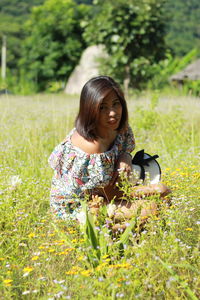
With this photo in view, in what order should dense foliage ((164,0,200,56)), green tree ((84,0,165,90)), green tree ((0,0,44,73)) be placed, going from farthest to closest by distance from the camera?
green tree ((0,0,44,73))
dense foliage ((164,0,200,56))
green tree ((84,0,165,90))

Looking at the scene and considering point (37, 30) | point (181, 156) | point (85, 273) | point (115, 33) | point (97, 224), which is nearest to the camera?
point (85, 273)

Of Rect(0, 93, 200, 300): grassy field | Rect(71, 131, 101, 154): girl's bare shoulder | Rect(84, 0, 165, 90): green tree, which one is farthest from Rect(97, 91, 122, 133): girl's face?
Rect(84, 0, 165, 90): green tree

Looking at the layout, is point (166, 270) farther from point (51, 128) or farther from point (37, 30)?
point (37, 30)

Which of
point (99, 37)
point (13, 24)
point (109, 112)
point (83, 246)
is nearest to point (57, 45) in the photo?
point (99, 37)

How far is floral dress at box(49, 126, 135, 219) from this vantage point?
2.73m

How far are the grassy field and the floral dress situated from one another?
0.13m

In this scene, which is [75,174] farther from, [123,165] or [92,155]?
[123,165]

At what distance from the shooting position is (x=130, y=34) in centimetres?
1043

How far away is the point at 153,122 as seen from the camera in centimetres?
582

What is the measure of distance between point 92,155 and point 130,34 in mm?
8234

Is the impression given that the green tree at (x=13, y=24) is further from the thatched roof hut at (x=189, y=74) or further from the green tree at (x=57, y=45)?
the thatched roof hut at (x=189, y=74)

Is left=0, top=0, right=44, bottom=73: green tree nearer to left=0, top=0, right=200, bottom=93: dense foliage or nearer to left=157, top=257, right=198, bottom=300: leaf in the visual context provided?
left=0, top=0, right=200, bottom=93: dense foliage

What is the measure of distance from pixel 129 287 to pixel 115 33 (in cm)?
924

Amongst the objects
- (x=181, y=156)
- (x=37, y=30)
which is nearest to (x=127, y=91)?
(x=181, y=156)
